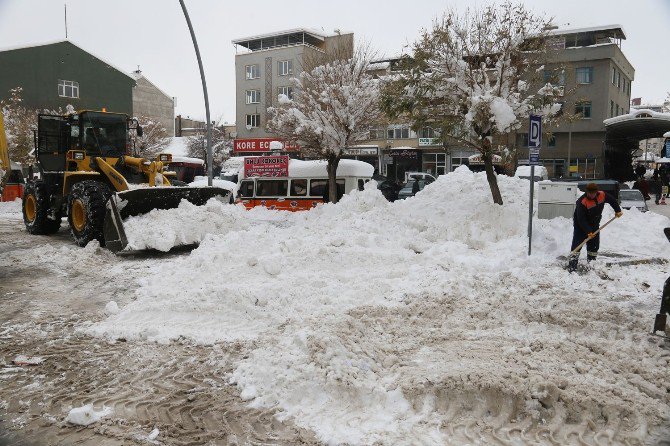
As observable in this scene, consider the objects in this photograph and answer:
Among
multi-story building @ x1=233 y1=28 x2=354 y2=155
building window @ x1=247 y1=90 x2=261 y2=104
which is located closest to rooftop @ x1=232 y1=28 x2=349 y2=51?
multi-story building @ x1=233 y1=28 x2=354 y2=155

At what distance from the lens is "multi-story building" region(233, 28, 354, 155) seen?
47.7 meters

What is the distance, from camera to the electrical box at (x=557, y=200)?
13.1 meters

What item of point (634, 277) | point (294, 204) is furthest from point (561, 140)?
point (634, 277)

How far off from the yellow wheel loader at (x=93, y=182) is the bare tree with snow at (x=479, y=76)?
6.06 meters

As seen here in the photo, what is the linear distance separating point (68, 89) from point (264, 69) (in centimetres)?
1699

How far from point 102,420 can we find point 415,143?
1655 inches

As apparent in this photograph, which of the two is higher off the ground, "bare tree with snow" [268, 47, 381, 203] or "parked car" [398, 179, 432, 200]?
"bare tree with snow" [268, 47, 381, 203]

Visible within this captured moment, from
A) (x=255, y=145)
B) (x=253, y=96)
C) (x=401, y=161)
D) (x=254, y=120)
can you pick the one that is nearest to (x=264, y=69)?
(x=253, y=96)

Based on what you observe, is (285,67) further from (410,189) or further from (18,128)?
(410,189)

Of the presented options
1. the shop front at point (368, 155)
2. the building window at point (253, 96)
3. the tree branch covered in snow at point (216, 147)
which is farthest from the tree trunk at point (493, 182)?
the tree branch covered in snow at point (216, 147)

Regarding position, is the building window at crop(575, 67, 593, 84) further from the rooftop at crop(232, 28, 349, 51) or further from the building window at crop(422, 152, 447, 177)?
the rooftop at crop(232, 28, 349, 51)

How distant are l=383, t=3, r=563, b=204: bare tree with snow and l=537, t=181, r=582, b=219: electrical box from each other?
1.42 meters

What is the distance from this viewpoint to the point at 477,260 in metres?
9.20

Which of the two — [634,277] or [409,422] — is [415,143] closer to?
[634,277]
